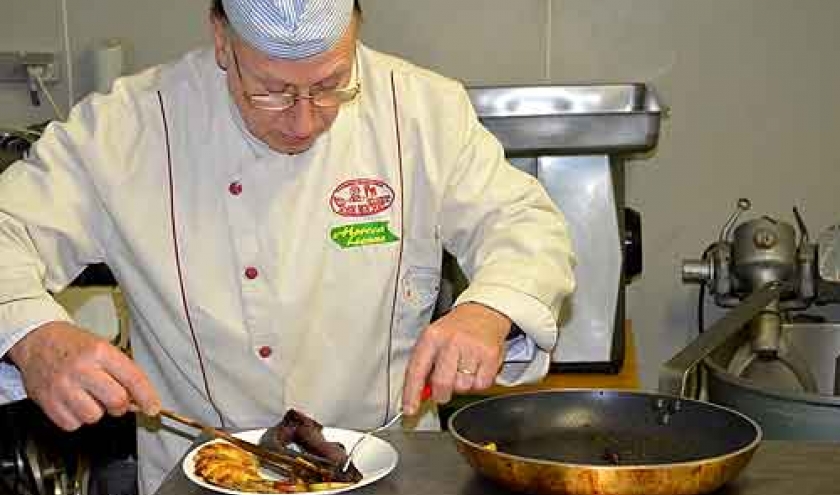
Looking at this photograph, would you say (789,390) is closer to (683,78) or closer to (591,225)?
(591,225)

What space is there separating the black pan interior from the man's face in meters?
0.40

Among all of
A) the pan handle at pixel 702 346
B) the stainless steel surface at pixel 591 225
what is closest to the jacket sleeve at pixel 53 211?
the pan handle at pixel 702 346

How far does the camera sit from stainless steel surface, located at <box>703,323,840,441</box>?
1.82 meters

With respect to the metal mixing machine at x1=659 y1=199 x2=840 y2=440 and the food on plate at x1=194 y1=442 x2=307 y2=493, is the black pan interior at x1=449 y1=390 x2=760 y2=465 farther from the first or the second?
the metal mixing machine at x1=659 y1=199 x2=840 y2=440

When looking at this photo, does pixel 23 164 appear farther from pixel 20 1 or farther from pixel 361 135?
pixel 20 1

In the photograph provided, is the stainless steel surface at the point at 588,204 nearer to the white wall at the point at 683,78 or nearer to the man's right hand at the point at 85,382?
the white wall at the point at 683,78

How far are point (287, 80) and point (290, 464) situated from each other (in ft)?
1.43

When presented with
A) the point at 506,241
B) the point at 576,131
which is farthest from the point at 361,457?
the point at 576,131

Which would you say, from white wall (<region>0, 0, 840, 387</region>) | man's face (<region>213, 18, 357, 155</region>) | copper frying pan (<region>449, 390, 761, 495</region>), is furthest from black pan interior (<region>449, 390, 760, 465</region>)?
white wall (<region>0, 0, 840, 387</region>)

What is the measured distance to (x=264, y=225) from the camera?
1.71 metres

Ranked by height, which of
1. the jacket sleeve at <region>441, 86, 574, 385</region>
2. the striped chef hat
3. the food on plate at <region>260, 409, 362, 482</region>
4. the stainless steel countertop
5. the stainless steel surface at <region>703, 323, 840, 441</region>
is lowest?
the stainless steel surface at <region>703, 323, 840, 441</region>

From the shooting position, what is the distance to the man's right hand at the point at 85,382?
1.34 metres

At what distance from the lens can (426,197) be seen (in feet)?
5.74

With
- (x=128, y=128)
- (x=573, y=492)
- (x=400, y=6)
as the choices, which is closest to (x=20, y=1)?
(x=400, y=6)
